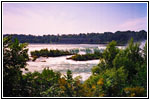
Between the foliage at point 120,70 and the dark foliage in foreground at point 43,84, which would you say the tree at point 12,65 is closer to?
the dark foliage in foreground at point 43,84

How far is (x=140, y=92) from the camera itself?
2850 millimetres

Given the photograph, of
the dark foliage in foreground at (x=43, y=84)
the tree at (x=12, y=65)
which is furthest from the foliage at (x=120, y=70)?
the tree at (x=12, y=65)

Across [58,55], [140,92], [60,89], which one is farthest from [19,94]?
[58,55]

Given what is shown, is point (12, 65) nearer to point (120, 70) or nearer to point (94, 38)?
point (120, 70)

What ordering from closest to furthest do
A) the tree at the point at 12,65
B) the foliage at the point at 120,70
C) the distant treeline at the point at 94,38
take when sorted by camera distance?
1. the tree at the point at 12,65
2. the foliage at the point at 120,70
3. the distant treeline at the point at 94,38

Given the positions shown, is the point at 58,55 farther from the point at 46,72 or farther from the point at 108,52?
the point at 46,72

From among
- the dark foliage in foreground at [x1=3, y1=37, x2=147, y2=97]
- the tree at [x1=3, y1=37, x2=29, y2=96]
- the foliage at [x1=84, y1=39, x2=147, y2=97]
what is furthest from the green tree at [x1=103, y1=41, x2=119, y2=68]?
the tree at [x1=3, y1=37, x2=29, y2=96]

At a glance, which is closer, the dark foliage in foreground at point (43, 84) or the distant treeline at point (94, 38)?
the dark foliage in foreground at point (43, 84)

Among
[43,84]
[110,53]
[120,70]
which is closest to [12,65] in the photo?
[43,84]

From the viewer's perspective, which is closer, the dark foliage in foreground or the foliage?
the dark foliage in foreground

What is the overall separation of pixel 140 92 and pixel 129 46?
8.92ft

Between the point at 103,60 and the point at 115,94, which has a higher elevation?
the point at 103,60

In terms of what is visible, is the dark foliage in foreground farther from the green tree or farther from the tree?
the green tree

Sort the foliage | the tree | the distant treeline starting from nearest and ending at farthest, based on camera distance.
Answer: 1. the tree
2. the foliage
3. the distant treeline
